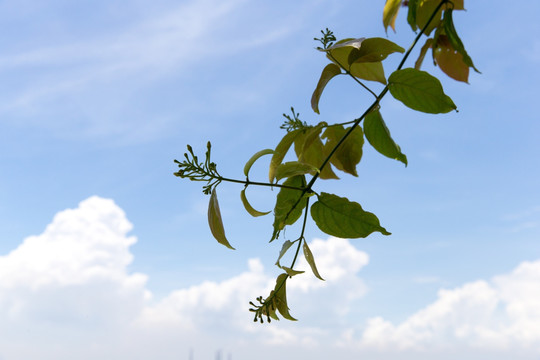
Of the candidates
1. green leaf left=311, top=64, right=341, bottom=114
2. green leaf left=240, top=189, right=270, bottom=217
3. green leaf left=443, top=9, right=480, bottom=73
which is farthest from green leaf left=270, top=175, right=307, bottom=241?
green leaf left=443, top=9, right=480, bottom=73

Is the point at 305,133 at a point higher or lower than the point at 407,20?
lower

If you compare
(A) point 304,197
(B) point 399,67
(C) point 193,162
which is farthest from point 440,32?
(C) point 193,162

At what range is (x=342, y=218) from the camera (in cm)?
70

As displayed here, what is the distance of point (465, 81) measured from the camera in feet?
3.00

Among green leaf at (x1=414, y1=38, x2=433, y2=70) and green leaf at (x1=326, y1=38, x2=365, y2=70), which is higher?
green leaf at (x1=414, y1=38, x2=433, y2=70)

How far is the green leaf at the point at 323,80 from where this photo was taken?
0.76 metres

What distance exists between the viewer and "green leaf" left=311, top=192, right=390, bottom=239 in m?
0.68

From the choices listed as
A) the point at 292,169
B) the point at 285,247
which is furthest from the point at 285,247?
the point at 292,169

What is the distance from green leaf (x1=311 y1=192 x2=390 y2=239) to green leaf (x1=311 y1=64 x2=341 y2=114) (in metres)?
0.14

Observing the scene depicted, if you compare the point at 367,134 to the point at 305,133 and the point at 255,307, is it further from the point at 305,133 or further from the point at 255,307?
the point at 255,307

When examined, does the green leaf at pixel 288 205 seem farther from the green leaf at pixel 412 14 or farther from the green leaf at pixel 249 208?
the green leaf at pixel 412 14

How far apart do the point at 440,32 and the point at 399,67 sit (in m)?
0.17

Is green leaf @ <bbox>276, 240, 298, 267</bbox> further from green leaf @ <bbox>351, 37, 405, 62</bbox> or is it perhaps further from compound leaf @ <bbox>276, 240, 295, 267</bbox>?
green leaf @ <bbox>351, 37, 405, 62</bbox>

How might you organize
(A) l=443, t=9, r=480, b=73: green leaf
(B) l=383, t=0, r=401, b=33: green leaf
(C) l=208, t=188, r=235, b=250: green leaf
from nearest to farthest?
1. (C) l=208, t=188, r=235, b=250: green leaf
2. (A) l=443, t=9, r=480, b=73: green leaf
3. (B) l=383, t=0, r=401, b=33: green leaf
